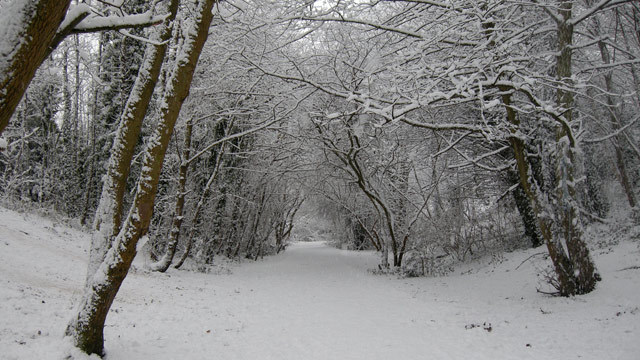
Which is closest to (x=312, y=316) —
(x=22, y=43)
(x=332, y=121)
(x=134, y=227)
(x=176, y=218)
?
(x=134, y=227)

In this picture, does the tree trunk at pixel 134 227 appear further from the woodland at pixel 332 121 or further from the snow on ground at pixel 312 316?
the snow on ground at pixel 312 316

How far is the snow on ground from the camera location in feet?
14.6

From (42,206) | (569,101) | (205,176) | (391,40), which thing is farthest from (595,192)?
(42,206)

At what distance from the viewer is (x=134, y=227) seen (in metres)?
3.92

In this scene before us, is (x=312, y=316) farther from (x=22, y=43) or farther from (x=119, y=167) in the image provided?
(x=22, y=43)

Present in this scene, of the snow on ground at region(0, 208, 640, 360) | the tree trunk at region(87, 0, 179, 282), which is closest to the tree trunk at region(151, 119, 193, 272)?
the snow on ground at region(0, 208, 640, 360)

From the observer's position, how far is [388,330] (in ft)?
19.2

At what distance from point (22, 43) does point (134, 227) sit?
7.79ft

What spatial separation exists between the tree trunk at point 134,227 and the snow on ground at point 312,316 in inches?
10.6

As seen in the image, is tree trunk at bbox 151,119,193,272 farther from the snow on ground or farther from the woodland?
the snow on ground

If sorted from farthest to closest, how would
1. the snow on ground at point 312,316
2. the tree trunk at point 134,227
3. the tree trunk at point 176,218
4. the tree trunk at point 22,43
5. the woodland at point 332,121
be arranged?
the tree trunk at point 176,218 < the snow on ground at point 312,316 < the woodland at point 332,121 < the tree trunk at point 134,227 < the tree trunk at point 22,43

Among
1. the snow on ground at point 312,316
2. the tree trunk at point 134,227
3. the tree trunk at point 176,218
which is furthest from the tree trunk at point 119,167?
the tree trunk at point 176,218

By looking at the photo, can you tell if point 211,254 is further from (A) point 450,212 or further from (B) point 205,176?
(A) point 450,212

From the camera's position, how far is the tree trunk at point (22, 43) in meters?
1.94
